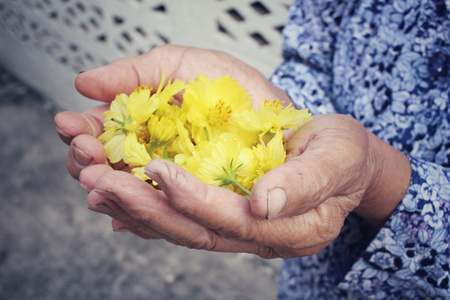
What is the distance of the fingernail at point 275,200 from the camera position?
0.59 m

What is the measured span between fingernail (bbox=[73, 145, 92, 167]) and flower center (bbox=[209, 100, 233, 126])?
0.25 metres

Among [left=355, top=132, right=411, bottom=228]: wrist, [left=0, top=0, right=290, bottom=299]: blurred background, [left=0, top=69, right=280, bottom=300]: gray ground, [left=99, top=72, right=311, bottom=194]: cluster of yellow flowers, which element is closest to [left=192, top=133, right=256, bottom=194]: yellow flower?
[left=99, top=72, right=311, bottom=194]: cluster of yellow flowers

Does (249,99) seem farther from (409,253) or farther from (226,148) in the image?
(409,253)

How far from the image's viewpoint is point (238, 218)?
676mm

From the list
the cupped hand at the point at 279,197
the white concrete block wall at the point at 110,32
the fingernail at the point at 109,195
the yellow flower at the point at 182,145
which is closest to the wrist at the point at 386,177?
the cupped hand at the point at 279,197

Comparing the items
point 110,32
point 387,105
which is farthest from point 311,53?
point 110,32

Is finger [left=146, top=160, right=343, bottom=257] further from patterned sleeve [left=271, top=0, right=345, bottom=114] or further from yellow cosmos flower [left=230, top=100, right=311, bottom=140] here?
patterned sleeve [left=271, top=0, right=345, bottom=114]

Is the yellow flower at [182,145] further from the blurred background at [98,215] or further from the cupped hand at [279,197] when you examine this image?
the blurred background at [98,215]

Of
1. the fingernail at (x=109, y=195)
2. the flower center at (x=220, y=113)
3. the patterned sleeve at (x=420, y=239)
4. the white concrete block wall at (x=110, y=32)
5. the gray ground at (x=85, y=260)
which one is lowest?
the gray ground at (x=85, y=260)

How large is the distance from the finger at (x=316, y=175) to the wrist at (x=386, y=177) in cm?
5

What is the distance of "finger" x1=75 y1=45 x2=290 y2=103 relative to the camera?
90cm

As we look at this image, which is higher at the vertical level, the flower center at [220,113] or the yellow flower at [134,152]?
the flower center at [220,113]

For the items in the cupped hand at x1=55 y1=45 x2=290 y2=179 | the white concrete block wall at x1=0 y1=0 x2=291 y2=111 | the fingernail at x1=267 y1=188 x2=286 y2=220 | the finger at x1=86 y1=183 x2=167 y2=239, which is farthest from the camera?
the white concrete block wall at x1=0 y1=0 x2=291 y2=111

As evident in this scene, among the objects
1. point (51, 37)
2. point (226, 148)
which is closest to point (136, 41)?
point (51, 37)
